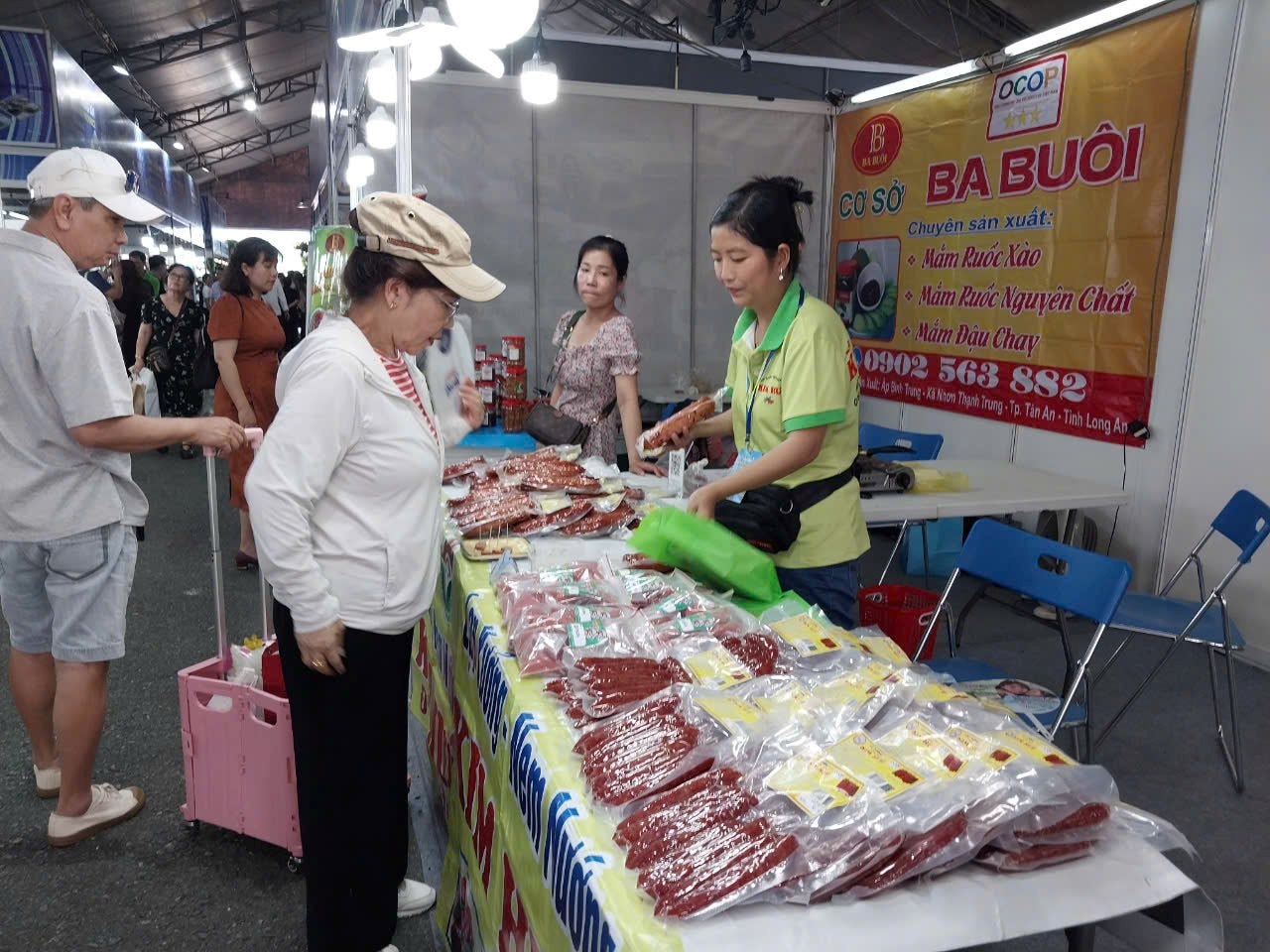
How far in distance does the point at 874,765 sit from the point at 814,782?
89 mm

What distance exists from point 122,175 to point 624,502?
5.35ft

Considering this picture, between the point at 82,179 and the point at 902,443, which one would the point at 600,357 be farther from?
the point at 902,443

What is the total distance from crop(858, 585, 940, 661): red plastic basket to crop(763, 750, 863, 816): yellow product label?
202 centimetres

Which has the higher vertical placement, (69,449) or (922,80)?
(922,80)

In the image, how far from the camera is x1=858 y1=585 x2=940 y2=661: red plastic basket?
3227mm

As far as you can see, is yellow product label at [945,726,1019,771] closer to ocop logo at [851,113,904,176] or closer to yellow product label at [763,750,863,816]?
yellow product label at [763,750,863,816]

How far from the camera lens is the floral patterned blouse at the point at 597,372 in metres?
3.43

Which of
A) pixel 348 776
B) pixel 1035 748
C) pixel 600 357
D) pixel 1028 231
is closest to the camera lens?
pixel 1035 748

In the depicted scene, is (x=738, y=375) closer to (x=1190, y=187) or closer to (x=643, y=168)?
(x=1190, y=187)

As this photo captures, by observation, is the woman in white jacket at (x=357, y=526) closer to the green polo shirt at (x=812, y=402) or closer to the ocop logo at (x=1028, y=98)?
the green polo shirt at (x=812, y=402)

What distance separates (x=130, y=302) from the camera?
837cm

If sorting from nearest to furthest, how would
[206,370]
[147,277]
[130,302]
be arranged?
[206,370] < [130,302] < [147,277]

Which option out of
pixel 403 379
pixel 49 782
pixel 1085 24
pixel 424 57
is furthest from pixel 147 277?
pixel 403 379

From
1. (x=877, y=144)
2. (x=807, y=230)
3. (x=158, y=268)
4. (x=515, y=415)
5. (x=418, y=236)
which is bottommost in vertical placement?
(x=515, y=415)
